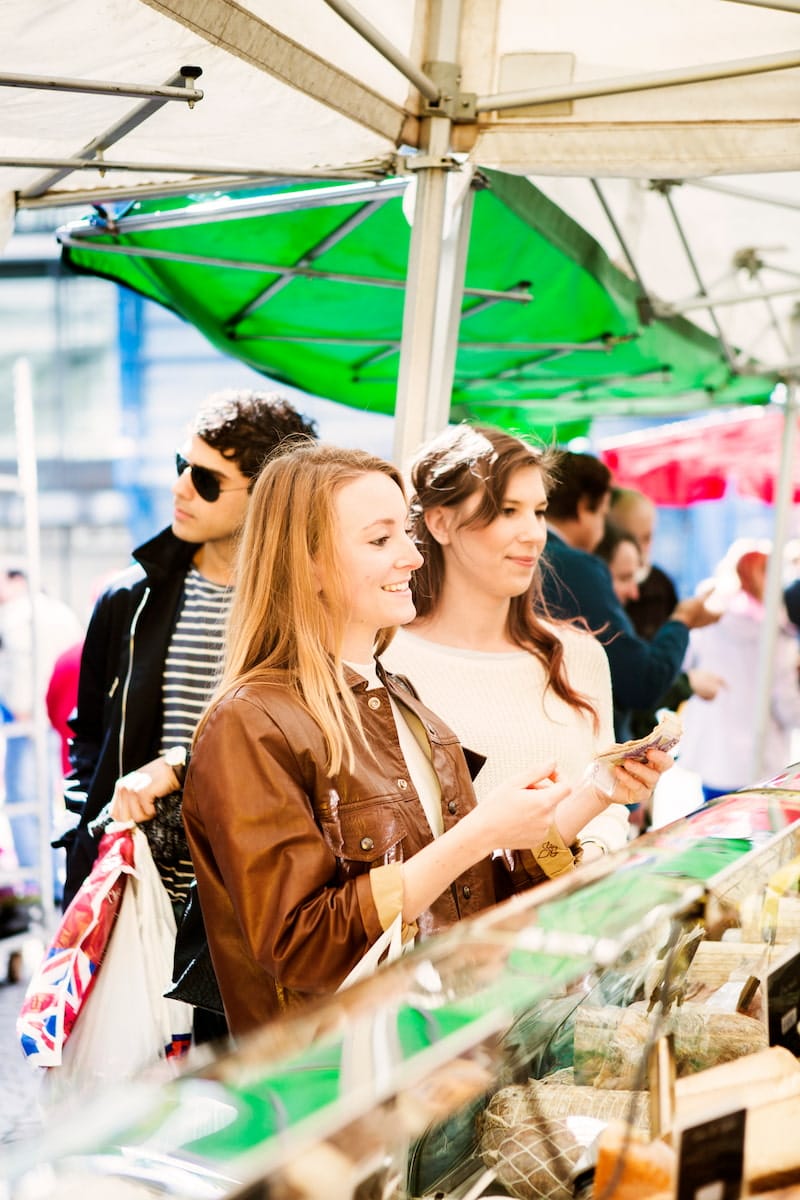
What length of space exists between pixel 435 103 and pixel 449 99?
0.03 m

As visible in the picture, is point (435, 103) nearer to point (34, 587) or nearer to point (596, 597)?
point (596, 597)

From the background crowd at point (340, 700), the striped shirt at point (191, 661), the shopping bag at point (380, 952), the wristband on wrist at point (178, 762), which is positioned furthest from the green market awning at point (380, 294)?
the shopping bag at point (380, 952)

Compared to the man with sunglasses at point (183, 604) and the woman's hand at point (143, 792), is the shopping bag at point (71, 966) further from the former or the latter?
the man with sunglasses at point (183, 604)

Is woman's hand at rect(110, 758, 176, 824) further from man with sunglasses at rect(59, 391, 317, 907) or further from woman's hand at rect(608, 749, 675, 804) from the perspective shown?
woman's hand at rect(608, 749, 675, 804)

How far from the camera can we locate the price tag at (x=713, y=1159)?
94 centimetres

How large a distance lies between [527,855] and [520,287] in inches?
113

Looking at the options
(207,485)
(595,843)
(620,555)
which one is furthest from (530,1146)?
(620,555)

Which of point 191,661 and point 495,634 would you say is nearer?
point 495,634

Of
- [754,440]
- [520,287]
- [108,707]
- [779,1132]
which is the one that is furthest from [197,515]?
[754,440]

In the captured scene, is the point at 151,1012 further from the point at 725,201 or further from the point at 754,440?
the point at 754,440

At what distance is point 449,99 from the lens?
7.86 ft

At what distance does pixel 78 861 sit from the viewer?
2.67m

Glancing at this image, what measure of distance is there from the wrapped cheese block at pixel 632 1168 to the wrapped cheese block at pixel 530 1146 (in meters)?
0.12

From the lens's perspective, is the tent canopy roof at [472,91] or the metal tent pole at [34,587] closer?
the tent canopy roof at [472,91]
